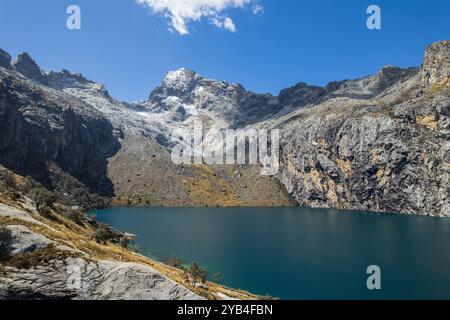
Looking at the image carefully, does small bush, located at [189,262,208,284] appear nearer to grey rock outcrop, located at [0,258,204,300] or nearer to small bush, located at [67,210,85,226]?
grey rock outcrop, located at [0,258,204,300]

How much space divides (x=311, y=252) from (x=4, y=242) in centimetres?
8563

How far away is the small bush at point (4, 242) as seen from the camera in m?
35.0

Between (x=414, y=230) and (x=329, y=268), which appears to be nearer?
(x=329, y=268)

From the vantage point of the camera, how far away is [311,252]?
353 ft

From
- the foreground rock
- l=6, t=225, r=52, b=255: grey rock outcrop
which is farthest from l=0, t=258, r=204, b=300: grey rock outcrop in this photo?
l=6, t=225, r=52, b=255: grey rock outcrop

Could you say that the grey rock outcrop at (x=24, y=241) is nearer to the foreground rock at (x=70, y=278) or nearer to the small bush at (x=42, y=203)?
the foreground rock at (x=70, y=278)

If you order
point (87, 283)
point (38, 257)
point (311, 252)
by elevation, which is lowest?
point (311, 252)

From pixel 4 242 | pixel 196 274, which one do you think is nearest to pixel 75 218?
pixel 196 274

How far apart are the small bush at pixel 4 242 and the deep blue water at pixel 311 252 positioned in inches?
1847

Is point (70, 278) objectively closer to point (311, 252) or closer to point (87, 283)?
point (87, 283)
